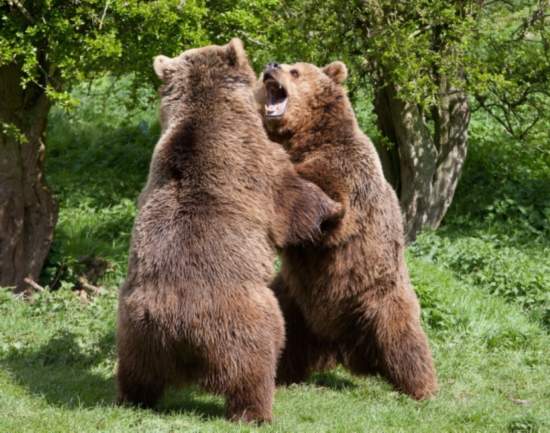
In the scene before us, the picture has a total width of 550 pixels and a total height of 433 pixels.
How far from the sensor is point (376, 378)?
318 inches

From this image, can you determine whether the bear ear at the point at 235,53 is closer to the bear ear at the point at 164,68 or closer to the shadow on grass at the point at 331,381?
the bear ear at the point at 164,68

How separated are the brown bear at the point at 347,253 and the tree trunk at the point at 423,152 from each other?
18.8ft

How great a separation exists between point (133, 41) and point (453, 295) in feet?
13.7

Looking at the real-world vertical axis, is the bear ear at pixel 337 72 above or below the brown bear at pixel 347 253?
above

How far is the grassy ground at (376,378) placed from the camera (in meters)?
6.59

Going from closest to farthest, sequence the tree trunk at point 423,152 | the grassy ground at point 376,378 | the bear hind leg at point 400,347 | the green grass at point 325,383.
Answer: the green grass at point 325,383, the grassy ground at point 376,378, the bear hind leg at point 400,347, the tree trunk at point 423,152

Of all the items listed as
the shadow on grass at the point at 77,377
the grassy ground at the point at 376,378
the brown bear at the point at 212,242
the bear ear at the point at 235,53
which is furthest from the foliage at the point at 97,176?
the brown bear at the point at 212,242

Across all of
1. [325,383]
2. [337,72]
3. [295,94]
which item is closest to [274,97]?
[295,94]

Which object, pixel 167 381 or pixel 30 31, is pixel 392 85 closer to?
pixel 30 31

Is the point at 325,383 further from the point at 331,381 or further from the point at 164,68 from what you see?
the point at 164,68

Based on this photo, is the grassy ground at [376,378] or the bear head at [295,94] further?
the bear head at [295,94]

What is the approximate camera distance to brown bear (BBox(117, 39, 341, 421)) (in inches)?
241

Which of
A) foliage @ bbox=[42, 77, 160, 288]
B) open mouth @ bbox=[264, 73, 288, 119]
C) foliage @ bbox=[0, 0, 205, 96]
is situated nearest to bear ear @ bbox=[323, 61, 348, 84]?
open mouth @ bbox=[264, 73, 288, 119]

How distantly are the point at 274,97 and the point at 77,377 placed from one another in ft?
8.83
